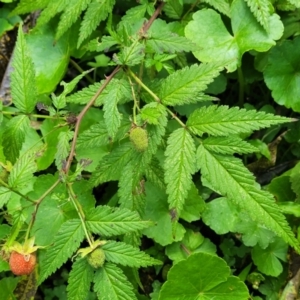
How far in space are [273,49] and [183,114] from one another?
1.24 feet

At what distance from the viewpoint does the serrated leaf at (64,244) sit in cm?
110

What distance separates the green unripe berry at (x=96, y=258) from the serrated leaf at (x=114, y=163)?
251 millimetres

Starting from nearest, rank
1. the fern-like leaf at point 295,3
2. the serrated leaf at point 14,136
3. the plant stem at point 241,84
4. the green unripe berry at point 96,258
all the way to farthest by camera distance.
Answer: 1. the green unripe berry at point 96,258
2. the serrated leaf at point 14,136
3. the fern-like leaf at point 295,3
4. the plant stem at point 241,84

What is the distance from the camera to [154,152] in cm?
116

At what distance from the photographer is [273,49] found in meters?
1.61

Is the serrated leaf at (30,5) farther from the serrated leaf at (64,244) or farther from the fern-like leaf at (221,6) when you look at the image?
the serrated leaf at (64,244)

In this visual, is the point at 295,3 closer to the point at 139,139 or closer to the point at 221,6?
the point at 221,6

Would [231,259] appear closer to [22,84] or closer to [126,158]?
[126,158]

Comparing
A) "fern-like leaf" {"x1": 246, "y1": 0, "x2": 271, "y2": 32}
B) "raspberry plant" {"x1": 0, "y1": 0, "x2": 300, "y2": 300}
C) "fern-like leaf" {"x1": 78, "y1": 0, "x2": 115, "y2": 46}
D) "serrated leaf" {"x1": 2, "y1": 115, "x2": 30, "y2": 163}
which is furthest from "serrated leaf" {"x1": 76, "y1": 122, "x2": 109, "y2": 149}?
"fern-like leaf" {"x1": 246, "y1": 0, "x2": 271, "y2": 32}

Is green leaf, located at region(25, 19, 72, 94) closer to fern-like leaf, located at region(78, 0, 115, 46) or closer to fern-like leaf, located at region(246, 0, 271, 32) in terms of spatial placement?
fern-like leaf, located at region(78, 0, 115, 46)

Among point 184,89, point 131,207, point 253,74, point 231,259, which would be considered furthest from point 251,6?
point 231,259

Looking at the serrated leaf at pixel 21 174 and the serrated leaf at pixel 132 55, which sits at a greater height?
the serrated leaf at pixel 132 55

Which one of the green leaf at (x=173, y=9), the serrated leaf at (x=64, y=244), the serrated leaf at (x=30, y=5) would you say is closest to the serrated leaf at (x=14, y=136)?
the serrated leaf at (x=64, y=244)

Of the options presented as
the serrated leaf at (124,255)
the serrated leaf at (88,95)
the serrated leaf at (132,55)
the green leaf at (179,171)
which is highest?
the serrated leaf at (132,55)
